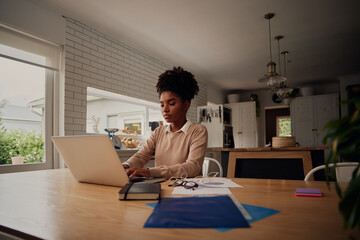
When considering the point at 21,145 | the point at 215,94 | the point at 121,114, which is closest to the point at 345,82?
the point at 215,94

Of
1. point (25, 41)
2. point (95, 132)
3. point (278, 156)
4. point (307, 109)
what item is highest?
point (25, 41)

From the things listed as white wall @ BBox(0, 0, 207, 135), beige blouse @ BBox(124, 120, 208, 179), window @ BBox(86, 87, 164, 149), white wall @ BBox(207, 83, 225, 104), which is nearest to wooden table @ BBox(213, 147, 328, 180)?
beige blouse @ BBox(124, 120, 208, 179)

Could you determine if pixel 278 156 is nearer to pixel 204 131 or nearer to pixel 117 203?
pixel 204 131

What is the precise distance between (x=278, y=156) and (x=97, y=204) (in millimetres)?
2367

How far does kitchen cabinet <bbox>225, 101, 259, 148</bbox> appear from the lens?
7098 mm

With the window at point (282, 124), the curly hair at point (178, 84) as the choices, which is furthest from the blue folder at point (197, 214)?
the window at point (282, 124)

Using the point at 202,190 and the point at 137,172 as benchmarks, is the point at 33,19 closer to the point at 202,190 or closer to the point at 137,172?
the point at 137,172

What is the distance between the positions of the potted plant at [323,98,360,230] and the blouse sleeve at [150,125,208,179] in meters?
0.88

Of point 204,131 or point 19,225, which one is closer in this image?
point 19,225

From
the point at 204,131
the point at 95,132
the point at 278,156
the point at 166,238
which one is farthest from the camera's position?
the point at 95,132

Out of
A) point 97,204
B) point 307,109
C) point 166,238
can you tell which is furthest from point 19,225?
point 307,109

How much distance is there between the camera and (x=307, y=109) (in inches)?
261

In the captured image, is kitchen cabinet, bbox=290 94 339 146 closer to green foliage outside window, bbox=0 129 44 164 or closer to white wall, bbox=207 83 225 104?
white wall, bbox=207 83 225 104

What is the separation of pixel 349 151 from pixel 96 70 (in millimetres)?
3538
